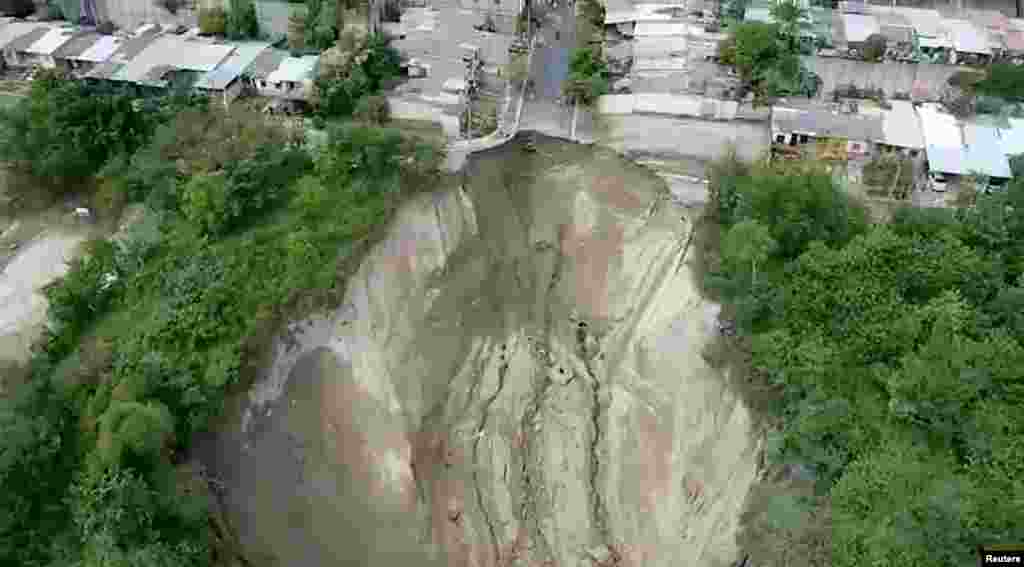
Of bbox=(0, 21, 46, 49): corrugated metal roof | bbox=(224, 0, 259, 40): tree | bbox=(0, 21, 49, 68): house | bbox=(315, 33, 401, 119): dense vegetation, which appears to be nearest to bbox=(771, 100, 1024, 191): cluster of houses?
bbox=(315, 33, 401, 119): dense vegetation

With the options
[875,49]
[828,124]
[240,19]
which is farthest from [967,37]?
[240,19]

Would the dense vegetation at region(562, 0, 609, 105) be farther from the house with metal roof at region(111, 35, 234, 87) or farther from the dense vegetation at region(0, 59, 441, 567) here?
the house with metal roof at region(111, 35, 234, 87)

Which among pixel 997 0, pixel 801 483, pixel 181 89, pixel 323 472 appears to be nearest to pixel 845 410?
pixel 801 483

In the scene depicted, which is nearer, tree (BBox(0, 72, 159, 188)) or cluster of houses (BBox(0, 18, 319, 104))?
tree (BBox(0, 72, 159, 188))

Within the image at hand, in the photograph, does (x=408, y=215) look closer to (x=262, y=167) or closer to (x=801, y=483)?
(x=262, y=167)

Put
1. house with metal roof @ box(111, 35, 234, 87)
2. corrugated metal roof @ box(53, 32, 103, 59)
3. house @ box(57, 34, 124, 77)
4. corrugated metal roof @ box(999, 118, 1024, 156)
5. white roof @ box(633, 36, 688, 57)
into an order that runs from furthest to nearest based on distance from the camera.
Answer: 1. white roof @ box(633, 36, 688, 57)
2. corrugated metal roof @ box(53, 32, 103, 59)
3. house @ box(57, 34, 124, 77)
4. house with metal roof @ box(111, 35, 234, 87)
5. corrugated metal roof @ box(999, 118, 1024, 156)

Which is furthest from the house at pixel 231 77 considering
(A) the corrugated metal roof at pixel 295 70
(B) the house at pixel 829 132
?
(B) the house at pixel 829 132
